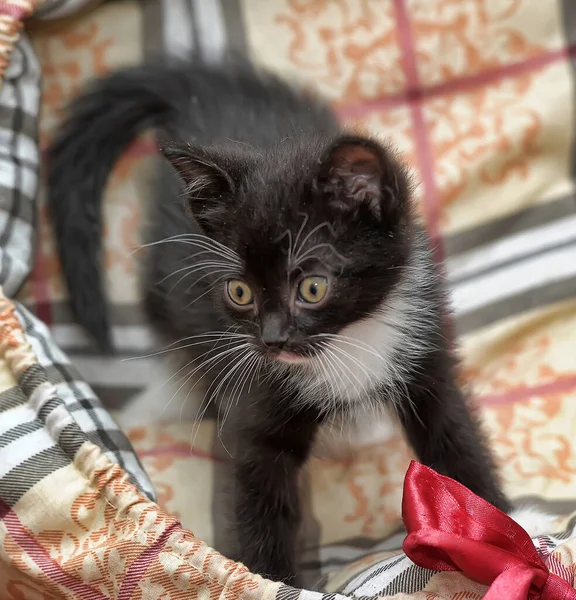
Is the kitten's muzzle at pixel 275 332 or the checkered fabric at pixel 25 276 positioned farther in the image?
the checkered fabric at pixel 25 276

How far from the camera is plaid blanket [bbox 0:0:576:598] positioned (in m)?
1.91

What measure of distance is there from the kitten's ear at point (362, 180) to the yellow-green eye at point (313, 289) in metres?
0.13

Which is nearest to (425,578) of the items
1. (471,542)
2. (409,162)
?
(471,542)

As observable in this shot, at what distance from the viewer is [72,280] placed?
2.02 m

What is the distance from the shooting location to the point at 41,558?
1.44 meters

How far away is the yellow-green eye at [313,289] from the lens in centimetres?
128

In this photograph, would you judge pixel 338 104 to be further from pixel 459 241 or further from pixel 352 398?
pixel 352 398

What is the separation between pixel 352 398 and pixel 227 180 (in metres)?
0.54

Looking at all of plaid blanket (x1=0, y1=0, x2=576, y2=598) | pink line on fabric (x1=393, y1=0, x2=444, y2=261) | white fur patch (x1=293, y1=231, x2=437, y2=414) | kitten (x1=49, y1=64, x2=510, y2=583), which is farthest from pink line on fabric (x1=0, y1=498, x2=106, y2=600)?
pink line on fabric (x1=393, y1=0, x2=444, y2=261)

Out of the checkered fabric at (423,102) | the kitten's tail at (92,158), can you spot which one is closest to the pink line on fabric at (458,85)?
the checkered fabric at (423,102)

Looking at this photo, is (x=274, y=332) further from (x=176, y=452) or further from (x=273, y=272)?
(x=176, y=452)

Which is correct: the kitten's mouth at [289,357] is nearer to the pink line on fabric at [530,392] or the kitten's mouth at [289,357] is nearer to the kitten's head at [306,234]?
the kitten's head at [306,234]

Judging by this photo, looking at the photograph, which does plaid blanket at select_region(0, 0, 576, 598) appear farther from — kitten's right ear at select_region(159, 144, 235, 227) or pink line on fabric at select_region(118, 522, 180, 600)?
kitten's right ear at select_region(159, 144, 235, 227)

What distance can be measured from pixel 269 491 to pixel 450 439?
413 millimetres
